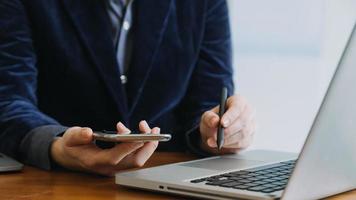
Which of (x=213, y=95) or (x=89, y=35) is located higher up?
(x=89, y=35)

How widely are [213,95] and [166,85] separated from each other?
12 centimetres

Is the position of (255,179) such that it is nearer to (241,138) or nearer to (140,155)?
(140,155)

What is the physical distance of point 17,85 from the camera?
126cm

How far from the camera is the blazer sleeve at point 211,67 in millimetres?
1541

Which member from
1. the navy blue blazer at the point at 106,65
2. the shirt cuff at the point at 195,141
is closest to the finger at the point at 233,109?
the shirt cuff at the point at 195,141

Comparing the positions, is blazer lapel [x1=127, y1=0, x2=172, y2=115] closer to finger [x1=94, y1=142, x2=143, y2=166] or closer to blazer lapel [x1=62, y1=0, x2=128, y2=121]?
blazer lapel [x1=62, y1=0, x2=128, y2=121]

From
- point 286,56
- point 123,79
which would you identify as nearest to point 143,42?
point 123,79

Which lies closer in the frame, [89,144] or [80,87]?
[89,144]

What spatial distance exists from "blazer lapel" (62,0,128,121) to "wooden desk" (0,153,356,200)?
332 millimetres

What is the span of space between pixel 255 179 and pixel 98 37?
0.62 meters

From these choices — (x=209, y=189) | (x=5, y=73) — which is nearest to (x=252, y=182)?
(x=209, y=189)

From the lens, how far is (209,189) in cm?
83

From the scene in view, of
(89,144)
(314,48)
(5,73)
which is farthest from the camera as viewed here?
(314,48)

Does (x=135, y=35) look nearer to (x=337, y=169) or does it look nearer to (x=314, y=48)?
(x=337, y=169)
